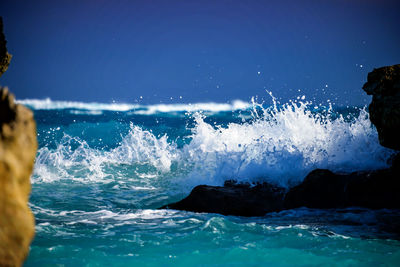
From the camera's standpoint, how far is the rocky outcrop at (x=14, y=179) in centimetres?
113

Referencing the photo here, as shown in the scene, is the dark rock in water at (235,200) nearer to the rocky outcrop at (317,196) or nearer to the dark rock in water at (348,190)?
the rocky outcrop at (317,196)

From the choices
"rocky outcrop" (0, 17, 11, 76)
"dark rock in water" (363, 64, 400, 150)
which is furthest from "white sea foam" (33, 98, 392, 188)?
"rocky outcrop" (0, 17, 11, 76)

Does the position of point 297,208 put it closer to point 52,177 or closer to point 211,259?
point 211,259

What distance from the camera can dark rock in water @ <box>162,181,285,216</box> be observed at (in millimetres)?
5301

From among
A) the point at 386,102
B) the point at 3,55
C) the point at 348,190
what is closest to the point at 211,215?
the point at 348,190

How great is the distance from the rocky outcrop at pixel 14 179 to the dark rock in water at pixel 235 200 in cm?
427

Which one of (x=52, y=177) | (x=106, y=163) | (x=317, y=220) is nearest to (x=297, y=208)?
(x=317, y=220)

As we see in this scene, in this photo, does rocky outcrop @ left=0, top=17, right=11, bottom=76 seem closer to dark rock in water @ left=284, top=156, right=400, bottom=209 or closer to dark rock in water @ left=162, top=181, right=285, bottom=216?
dark rock in water @ left=162, top=181, right=285, bottom=216

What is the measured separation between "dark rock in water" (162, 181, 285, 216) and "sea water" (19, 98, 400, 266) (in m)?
0.24

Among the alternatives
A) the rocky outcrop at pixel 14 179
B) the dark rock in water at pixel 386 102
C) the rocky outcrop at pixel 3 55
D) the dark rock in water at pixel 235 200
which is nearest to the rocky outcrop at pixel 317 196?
the dark rock in water at pixel 235 200

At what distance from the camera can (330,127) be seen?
7.24 metres

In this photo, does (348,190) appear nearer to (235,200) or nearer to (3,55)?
(235,200)

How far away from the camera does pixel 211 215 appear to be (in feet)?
16.7

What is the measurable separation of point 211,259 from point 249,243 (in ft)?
1.99
